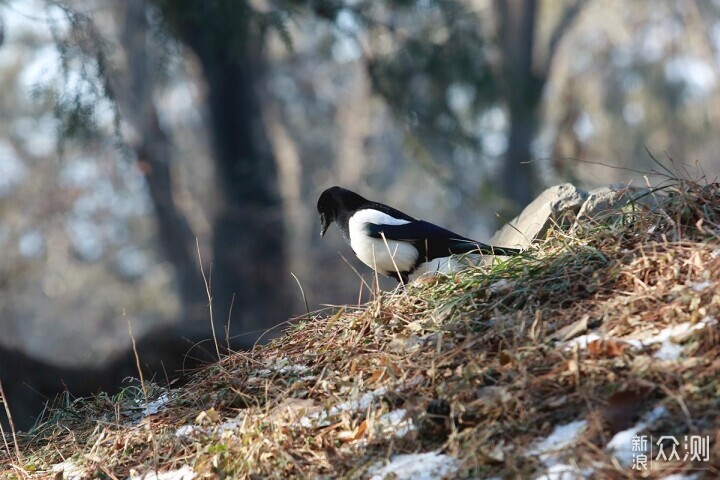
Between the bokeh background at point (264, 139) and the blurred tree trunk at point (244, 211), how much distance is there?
3cm

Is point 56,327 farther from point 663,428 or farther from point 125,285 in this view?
point 663,428

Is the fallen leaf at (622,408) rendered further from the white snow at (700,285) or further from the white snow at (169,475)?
the white snow at (169,475)

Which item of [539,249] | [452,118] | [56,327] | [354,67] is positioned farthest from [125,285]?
[539,249]

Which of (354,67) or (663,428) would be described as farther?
(354,67)

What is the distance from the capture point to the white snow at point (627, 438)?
2.73 metres

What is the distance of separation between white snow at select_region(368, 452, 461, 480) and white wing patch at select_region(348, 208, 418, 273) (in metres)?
2.67

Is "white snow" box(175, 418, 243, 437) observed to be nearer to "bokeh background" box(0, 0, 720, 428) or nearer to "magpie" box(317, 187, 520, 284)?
"bokeh background" box(0, 0, 720, 428)

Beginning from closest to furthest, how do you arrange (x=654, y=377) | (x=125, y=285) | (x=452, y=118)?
(x=654, y=377)
(x=452, y=118)
(x=125, y=285)

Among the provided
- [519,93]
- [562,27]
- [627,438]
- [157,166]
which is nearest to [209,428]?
[627,438]

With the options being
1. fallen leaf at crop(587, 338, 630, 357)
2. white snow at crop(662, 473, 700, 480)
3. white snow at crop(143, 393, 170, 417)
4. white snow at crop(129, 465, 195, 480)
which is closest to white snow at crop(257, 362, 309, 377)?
white snow at crop(143, 393, 170, 417)

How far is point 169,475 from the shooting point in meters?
3.51

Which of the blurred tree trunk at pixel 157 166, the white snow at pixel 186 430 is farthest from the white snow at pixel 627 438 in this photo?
the blurred tree trunk at pixel 157 166

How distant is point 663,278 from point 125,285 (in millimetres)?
26715

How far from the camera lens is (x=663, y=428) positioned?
9.24 ft
